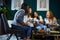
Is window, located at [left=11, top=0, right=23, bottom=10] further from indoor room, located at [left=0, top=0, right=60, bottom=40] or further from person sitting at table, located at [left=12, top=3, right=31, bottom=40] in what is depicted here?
person sitting at table, located at [left=12, top=3, right=31, bottom=40]

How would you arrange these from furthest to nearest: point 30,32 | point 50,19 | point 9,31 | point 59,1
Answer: point 59,1
point 50,19
point 30,32
point 9,31

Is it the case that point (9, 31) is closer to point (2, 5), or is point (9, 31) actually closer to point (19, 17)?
point (19, 17)

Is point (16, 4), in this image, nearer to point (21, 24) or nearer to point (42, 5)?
point (42, 5)

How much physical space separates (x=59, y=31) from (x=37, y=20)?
185cm

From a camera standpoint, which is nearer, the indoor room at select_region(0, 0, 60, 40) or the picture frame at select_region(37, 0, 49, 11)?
the indoor room at select_region(0, 0, 60, 40)

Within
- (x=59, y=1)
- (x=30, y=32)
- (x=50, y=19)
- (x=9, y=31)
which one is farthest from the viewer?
(x=59, y=1)

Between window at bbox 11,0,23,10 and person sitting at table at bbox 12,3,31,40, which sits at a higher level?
window at bbox 11,0,23,10

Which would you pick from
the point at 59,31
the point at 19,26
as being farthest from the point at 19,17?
the point at 59,31

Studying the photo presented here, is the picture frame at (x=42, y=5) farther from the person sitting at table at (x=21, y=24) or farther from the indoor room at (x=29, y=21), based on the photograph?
the person sitting at table at (x=21, y=24)

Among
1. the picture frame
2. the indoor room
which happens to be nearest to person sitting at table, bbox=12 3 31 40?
the indoor room

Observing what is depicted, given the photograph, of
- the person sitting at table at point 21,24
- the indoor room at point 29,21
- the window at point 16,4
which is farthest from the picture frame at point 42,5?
the person sitting at table at point 21,24

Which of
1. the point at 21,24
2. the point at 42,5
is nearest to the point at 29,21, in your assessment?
the point at 42,5

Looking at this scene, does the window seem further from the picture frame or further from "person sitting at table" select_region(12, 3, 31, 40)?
"person sitting at table" select_region(12, 3, 31, 40)

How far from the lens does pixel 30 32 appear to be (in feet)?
17.6
